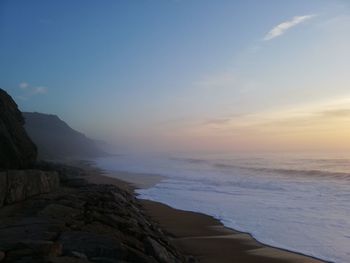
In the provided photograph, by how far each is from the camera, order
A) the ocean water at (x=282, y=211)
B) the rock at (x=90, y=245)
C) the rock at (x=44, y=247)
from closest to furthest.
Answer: the rock at (x=44, y=247) < the rock at (x=90, y=245) < the ocean water at (x=282, y=211)

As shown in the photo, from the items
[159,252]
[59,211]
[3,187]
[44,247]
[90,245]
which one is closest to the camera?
[44,247]

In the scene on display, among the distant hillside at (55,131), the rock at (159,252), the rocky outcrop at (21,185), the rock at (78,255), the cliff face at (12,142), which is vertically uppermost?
the distant hillside at (55,131)

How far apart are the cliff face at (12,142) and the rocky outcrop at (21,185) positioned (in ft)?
5.09

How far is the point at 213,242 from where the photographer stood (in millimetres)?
10797

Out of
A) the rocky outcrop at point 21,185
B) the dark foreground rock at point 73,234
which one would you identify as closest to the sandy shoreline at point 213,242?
the dark foreground rock at point 73,234

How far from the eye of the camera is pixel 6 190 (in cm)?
966

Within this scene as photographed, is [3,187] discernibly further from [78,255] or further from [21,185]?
[78,255]

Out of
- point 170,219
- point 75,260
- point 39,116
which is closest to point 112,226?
point 75,260

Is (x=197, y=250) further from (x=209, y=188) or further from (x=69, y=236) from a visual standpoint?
(x=209, y=188)

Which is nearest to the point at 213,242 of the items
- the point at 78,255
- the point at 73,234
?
the point at 73,234

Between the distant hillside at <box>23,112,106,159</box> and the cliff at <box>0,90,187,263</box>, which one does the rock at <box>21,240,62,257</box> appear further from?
the distant hillside at <box>23,112,106,159</box>

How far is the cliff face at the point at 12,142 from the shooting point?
43.5 ft

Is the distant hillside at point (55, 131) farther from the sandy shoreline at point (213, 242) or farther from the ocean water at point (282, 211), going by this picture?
the sandy shoreline at point (213, 242)

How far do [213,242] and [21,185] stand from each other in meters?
4.99
